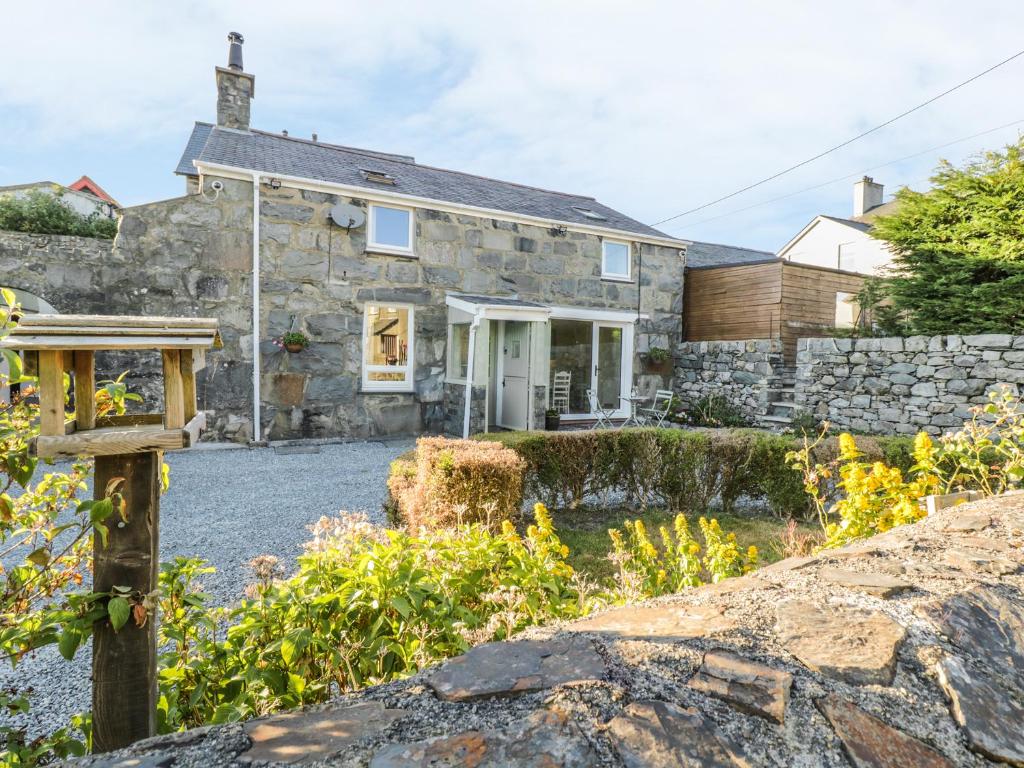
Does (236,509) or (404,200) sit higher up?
(404,200)

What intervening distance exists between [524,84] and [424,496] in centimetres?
761

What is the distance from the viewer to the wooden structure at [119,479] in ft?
4.98

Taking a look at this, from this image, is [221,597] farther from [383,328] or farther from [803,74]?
[803,74]

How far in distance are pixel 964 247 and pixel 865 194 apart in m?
20.6

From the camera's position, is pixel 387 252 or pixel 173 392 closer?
pixel 173 392

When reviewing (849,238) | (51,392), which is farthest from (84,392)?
(849,238)

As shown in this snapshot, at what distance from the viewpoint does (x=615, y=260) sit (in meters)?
13.2

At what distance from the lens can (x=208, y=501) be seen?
6102 mm

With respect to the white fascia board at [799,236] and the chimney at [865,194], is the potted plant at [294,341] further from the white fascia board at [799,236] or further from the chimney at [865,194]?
the chimney at [865,194]

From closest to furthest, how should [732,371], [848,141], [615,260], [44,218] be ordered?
[44,218]
[732,371]
[615,260]
[848,141]

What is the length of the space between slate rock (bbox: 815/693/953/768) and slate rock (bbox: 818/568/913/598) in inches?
24.3

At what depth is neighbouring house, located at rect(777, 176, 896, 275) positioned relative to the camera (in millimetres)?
22750

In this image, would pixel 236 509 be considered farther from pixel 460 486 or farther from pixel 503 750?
pixel 503 750


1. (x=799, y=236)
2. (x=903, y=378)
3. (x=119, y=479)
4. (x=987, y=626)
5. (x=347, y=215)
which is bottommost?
(x=987, y=626)
